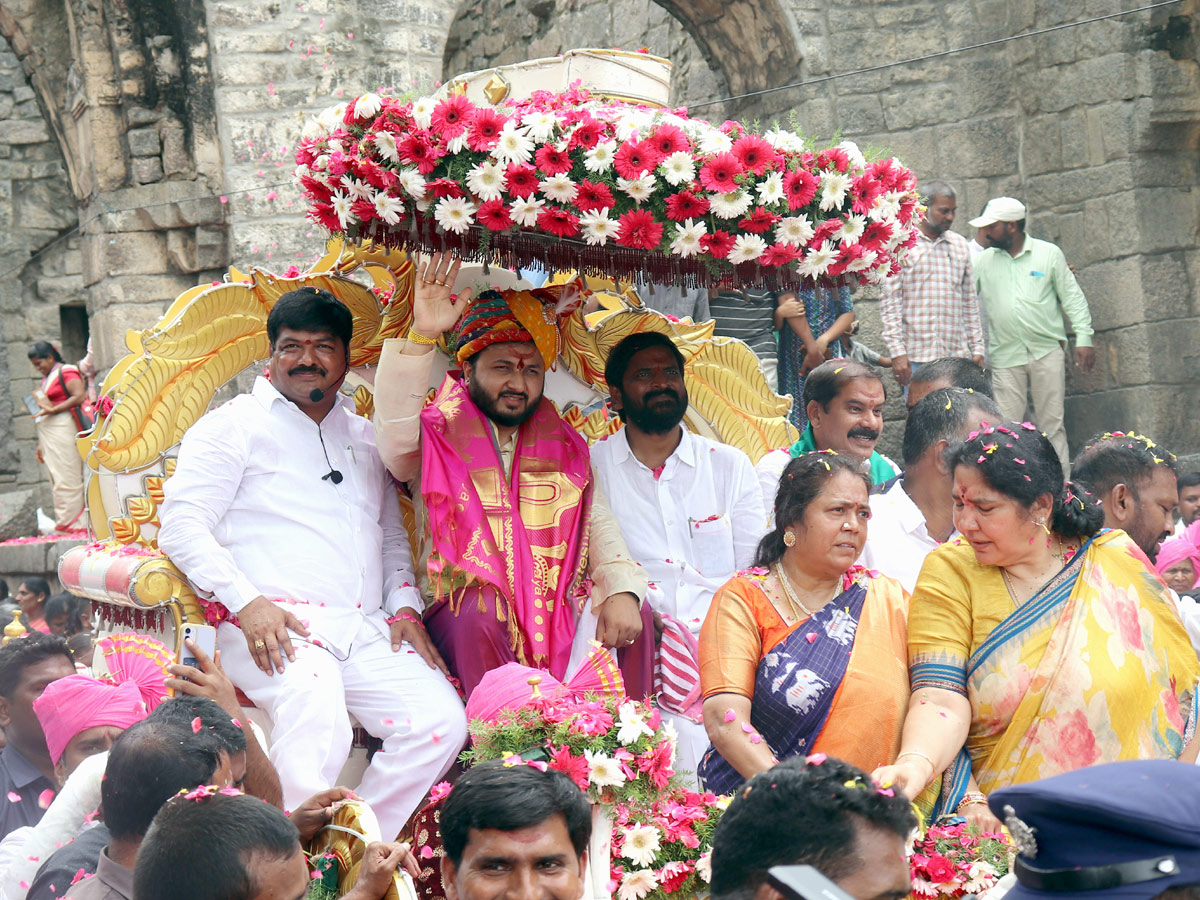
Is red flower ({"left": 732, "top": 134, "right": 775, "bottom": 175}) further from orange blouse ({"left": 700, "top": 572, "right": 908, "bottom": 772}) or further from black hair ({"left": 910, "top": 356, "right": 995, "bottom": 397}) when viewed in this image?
black hair ({"left": 910, "top": 356, "right": 995, "bottom": 397})

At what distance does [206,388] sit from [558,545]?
56.7 inches

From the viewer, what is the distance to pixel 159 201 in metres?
8.28

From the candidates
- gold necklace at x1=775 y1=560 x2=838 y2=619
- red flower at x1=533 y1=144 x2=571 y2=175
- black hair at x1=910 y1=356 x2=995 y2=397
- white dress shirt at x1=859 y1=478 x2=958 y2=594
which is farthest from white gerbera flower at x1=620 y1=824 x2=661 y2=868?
black hair at x1=910 y1=356 x2=995 y2=397

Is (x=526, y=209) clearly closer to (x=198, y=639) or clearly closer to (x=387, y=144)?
(x=387, y=144)

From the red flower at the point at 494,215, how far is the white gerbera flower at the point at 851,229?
→ 0.99 metres

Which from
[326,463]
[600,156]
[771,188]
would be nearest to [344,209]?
[600,156]

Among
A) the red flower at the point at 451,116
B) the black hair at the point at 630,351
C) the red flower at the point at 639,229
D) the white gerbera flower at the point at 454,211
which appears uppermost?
the red flower at the point at 451,116

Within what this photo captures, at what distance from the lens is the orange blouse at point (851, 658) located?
3465 millimetres

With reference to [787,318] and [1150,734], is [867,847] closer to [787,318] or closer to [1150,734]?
[1150,734]

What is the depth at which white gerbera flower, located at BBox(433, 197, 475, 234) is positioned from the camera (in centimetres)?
379

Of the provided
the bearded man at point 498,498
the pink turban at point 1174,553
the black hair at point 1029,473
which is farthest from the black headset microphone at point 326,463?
the pink turban at point 1174,553

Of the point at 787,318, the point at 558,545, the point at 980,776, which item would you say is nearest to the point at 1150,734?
the point at 980,776

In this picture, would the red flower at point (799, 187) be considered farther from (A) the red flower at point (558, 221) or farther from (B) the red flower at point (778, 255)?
(A) the red flower at point (558, 221)

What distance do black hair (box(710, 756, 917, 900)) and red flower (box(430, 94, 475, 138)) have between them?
2.20 metres
